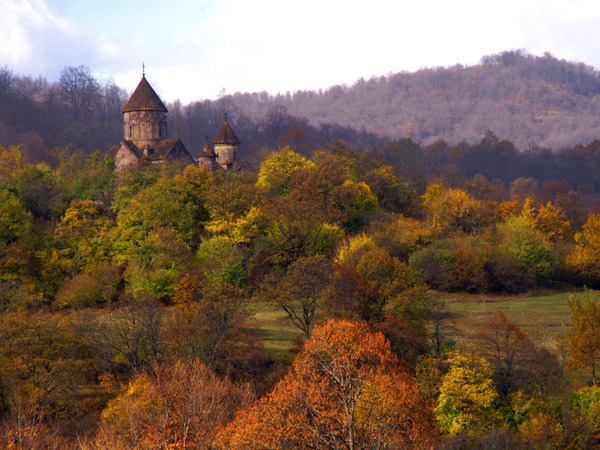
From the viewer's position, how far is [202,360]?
3384 centimetres

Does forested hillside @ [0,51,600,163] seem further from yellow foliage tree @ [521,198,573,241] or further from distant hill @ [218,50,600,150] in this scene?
yellow foliage tree @ [521,198,573,241]

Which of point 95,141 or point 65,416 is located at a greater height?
point 95,141

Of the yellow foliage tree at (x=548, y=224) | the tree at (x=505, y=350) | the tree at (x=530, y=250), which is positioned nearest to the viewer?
the tree at (x=505, y=350)

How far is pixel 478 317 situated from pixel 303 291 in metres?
11.2

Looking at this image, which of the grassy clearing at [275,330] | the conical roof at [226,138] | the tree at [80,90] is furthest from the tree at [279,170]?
the tree at [80,90]

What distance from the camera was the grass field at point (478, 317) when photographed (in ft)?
122

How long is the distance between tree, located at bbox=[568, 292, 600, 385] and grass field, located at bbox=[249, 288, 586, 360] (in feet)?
5.64

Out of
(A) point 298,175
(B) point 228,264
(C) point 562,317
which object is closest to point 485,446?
(C) point 562,317

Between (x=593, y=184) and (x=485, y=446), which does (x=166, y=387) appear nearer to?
(x=485, y=446)

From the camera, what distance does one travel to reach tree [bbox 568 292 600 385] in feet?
108

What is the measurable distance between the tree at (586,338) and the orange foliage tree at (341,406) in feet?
28.0

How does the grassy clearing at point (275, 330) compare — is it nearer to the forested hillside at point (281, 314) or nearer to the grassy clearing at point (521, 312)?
the forested hillside at point (281, 314)

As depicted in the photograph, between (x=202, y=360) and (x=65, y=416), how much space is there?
6625 mm

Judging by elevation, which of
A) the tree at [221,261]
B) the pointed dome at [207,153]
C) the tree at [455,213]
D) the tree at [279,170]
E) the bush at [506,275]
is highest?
the pointed dome at [207,153]
